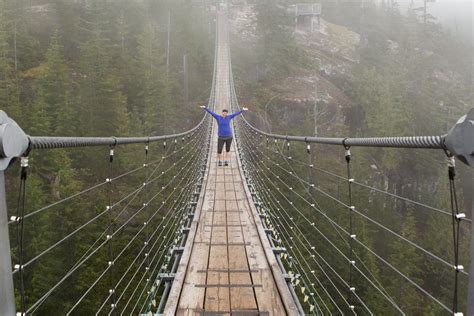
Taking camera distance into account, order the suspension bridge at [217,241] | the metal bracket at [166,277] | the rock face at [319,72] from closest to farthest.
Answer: the suspension bridge at [217,241] < the metal bracket at [166,277] < the rock face at [319,72]

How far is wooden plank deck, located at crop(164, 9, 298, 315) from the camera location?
2.74m

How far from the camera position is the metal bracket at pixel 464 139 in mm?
959

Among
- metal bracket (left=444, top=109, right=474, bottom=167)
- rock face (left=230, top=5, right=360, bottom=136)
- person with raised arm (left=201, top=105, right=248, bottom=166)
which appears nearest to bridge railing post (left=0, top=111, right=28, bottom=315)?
metal bracket (left=444, top=109, right=474, bottom=167)

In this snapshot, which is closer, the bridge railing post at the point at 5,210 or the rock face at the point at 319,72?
the bridge railing post at the point at 5,210

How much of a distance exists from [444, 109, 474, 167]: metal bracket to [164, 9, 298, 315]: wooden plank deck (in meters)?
1.89

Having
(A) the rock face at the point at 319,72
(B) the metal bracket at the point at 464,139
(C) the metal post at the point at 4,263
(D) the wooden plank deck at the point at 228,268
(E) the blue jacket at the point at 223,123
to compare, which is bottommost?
(D) the wooden plank deck at the point at 228,268

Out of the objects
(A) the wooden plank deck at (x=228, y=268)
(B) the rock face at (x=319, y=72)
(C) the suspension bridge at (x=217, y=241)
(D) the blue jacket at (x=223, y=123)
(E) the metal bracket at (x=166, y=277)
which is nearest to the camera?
(C) the suspension bridge at (x=217, y=241)

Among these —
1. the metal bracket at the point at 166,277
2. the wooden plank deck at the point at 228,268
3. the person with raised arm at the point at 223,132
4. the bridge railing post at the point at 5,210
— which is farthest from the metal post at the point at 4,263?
the person with raised arm at the point at 223,132

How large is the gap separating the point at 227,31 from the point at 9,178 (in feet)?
67.7

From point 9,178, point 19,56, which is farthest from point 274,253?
point 19,56

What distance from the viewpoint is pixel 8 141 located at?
3.05 ft

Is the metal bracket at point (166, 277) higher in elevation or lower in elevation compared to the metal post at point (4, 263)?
lower

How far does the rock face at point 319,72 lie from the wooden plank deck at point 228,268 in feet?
57.5

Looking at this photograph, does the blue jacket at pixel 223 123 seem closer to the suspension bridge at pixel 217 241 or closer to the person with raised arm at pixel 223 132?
the person with raised arm at pixel 223 132
